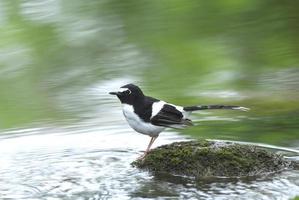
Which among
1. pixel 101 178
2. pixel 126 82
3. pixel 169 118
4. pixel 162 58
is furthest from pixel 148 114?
pixel 162 58

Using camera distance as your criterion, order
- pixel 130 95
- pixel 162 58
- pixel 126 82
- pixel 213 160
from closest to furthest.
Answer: pixel 213 160 → pixel 130 95 → pixel 126 82 → pixel 162 58

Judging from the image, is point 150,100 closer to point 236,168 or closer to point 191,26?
point 236,168

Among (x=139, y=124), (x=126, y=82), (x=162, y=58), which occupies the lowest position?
(x=139, y=124)

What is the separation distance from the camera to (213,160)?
6926 mm

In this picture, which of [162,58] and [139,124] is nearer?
[139,124]

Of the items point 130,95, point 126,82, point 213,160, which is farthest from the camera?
point 126,82

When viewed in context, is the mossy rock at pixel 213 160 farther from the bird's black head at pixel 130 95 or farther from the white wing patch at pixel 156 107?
the bird's black head at pixel 130 95

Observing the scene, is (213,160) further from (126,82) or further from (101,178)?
(126,82)

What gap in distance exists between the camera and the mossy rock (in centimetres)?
690

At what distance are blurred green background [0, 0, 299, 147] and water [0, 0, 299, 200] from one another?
2 centimetres

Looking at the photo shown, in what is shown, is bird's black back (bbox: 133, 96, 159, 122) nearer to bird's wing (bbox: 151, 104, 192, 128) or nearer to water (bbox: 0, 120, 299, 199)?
bird's wing (bbox: 151, 104, 192, 128)

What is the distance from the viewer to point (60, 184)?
6871 millimetres

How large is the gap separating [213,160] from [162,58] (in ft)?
19.0

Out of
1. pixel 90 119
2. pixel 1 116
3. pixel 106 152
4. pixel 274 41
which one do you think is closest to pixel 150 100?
pixel 106 152
